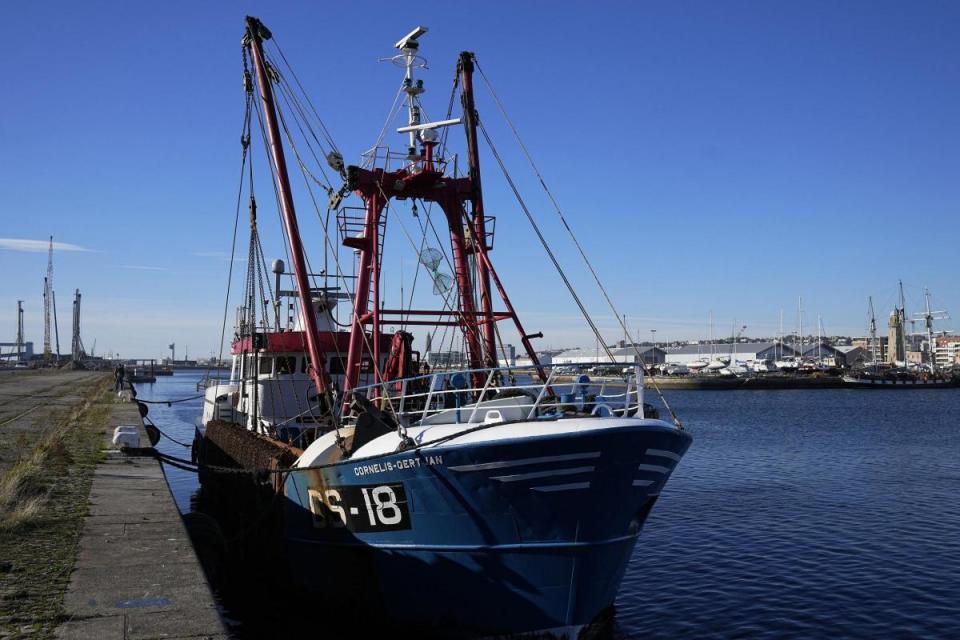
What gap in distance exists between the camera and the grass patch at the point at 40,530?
332 inches

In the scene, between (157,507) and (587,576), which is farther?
(157,507)

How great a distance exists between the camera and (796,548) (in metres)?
18.9

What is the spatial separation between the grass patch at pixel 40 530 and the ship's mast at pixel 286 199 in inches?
192

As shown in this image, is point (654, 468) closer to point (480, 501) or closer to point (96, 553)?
point (480, 501)

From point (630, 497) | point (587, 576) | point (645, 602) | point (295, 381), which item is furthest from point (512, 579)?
point (295, 381)

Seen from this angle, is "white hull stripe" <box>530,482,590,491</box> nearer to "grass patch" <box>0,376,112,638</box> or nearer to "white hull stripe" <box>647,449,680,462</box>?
"white hull stripe" <box>647,449,680,462</box>

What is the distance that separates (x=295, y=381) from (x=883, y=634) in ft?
47.5

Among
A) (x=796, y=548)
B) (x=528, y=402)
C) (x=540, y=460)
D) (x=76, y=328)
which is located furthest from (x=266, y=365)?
(x=76, y=328)

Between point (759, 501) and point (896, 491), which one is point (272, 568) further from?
point (896, 491)

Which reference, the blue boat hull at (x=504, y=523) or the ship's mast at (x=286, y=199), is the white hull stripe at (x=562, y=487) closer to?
the blue boat hull at (x=504, y=523)

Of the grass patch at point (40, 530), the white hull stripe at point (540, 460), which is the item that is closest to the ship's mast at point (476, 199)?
the white hull stripe at point (540, 460)

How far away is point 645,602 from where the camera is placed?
15.4 metres

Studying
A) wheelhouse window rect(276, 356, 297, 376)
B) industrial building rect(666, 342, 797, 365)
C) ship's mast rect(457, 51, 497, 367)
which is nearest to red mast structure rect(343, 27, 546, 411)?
ship's mast rect(457, 51, 497, 367)

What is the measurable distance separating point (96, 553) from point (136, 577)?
136 cm
